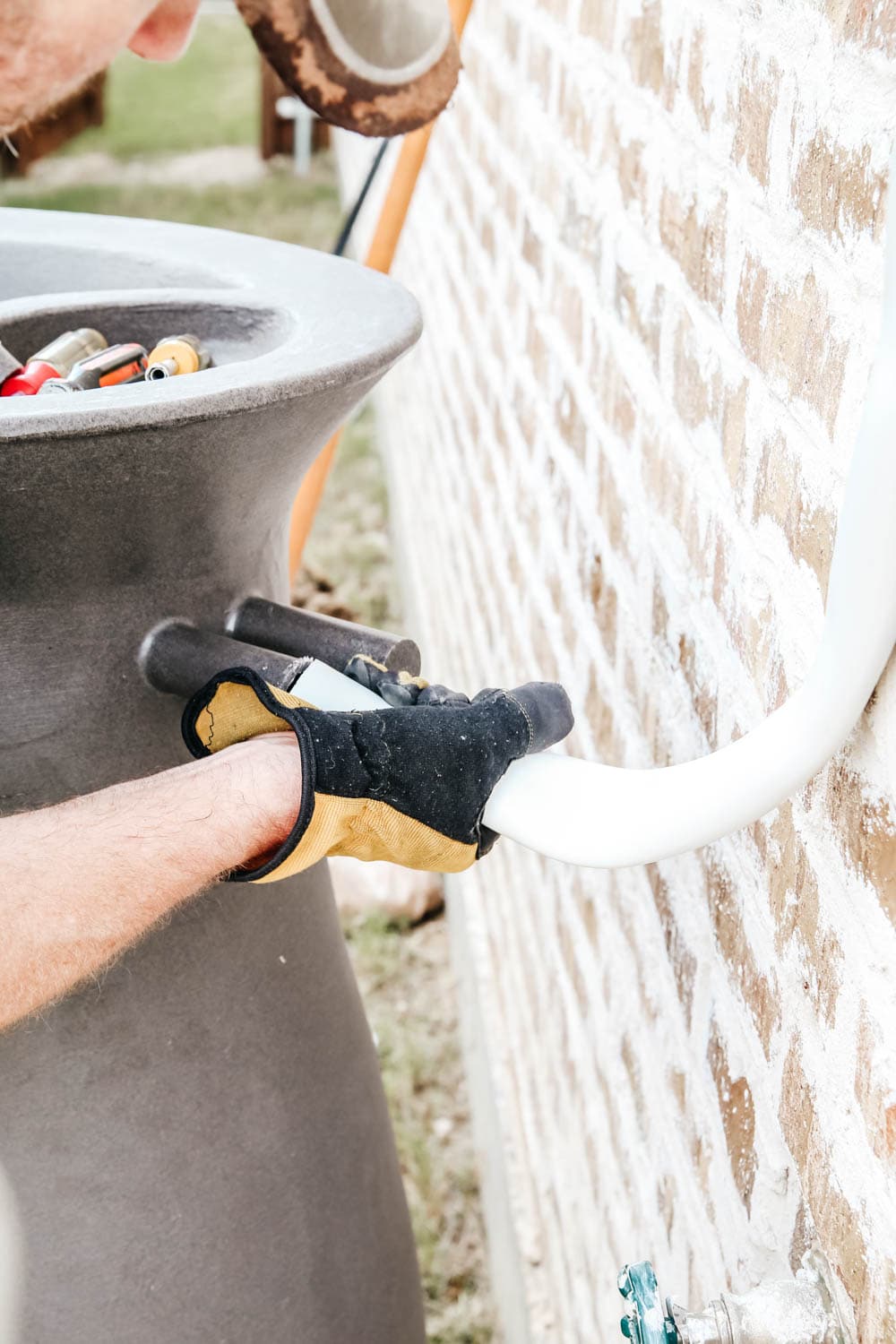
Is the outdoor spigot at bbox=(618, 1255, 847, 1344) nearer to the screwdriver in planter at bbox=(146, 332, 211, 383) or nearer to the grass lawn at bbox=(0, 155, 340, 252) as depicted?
the screwdriver in planter at bbox=(146, 332, 211, 383)

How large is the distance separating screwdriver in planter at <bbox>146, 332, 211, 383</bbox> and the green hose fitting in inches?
30.6

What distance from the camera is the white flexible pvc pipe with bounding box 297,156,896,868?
685mm

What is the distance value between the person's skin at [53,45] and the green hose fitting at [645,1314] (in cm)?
97

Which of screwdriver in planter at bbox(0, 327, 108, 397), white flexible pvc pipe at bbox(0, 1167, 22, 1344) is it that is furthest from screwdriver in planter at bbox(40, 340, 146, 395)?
white flexible pvc pipe at bbox(0, 1167, 22, 1344)

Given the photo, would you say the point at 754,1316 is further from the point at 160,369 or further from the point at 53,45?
the point at 53,45

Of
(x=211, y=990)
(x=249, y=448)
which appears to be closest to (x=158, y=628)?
(x=249, y=448)

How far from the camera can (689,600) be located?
3.73 ft

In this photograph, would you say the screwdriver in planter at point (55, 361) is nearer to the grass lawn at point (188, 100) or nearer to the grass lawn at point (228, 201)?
the grass lawn at point (228, 201)

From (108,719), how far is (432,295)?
2.25 meters

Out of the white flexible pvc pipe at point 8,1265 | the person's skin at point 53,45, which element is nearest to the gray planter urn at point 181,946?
the white flexible pvc pipe at point 8,1265

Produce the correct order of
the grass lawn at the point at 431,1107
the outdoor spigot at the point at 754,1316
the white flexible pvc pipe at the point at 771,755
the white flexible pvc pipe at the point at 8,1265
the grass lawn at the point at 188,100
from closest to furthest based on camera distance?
Answer: the white flexible pvc pipe at the point at 771,755 → the outdoor spigot at the point at 754,1316 → the white flexible pvc pipe at the point at 8,1265 → the grass lawn at the point at 431,1107 → the grass lawn at the point at 188,100

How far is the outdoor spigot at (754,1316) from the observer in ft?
2.68

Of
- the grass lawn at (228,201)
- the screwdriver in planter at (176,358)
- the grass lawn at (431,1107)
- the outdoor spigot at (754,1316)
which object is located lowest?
the grass lawn at (228,201)

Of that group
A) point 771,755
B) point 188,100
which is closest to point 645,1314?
point 771,755
